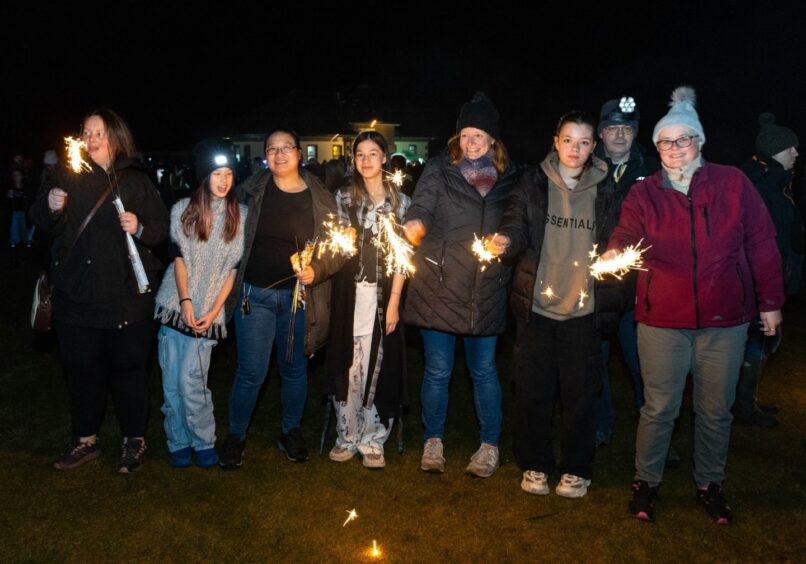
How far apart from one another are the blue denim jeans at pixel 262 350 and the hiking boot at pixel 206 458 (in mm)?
229

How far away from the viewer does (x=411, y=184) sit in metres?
11.0

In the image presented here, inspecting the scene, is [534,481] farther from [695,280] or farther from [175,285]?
[175,285]

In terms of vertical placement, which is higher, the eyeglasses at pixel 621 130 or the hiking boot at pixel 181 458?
the eyeglasses at pixel 621 130

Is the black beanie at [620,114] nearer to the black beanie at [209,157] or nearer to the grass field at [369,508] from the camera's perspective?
the grass field at [369,508]

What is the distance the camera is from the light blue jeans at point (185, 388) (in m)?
4.50

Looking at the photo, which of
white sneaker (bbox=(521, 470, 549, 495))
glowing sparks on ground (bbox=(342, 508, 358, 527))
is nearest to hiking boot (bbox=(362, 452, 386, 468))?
glowing sparks on ground (bbox=(342, 508, 358, 527))

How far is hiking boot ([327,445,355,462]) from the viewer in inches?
191

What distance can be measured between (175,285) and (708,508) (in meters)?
3.84

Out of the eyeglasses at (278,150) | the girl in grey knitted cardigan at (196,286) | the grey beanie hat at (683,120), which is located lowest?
the girl in grey knitted cardigan at (196,286)

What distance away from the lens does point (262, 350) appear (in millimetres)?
4629

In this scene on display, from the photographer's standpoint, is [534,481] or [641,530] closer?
[641,530]

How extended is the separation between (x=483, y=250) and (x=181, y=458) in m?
2.66

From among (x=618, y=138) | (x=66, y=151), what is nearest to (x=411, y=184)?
(x=618, y=138)

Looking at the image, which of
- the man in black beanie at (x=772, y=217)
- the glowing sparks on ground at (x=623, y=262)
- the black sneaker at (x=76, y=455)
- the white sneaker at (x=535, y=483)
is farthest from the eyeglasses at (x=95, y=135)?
the man in black beanie at (x=772, y=217)
